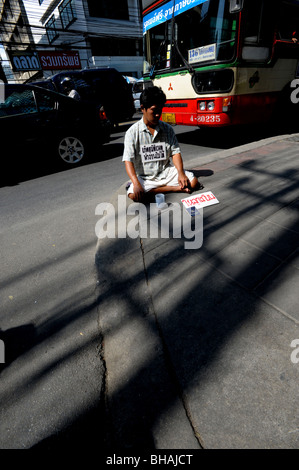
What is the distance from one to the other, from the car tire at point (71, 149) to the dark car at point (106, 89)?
3.21 metres

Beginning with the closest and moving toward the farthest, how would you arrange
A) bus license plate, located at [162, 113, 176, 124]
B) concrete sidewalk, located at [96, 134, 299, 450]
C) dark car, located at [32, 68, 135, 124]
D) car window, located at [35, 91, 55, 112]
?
concrete sidewalk, located at [96, 134, 299, 450], car window, located at [35, 91, 55, 112], bus license plate, located at [162, 113, 176, 124], dark car, located at [32, 68, 135, 124]

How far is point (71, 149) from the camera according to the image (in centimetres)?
515

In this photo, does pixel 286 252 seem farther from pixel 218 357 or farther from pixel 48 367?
pixel 48 367

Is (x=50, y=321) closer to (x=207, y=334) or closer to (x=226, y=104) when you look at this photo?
(x=207, y=334)

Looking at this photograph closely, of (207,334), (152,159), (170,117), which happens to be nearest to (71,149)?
(170,117)

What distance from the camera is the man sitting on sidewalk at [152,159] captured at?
290 centimetres

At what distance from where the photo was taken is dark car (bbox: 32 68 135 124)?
7.73 m

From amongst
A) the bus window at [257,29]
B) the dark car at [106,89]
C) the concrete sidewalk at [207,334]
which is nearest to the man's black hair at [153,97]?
the concrete sidewalk at [207,334]

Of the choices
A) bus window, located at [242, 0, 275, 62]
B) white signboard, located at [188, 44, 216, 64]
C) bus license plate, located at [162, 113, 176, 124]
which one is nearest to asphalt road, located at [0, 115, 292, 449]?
bus license plate, located at [162, 113, 176, 124]

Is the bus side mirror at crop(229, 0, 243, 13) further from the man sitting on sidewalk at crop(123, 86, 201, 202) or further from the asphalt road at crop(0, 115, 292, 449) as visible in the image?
the asphalt road at crop(0, 115, 292, 449)

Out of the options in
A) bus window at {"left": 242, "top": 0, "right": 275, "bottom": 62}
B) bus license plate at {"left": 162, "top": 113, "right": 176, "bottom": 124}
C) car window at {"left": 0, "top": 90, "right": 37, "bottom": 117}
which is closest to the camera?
bus window at {"left": 242, "top": 0, "right": 275, "bottom": 62}

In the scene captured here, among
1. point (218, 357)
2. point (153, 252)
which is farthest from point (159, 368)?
point (153, 252)

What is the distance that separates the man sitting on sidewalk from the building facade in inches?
800

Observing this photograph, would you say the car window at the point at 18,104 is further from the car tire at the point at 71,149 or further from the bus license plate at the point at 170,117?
the bus license plate at the point at 170,117
